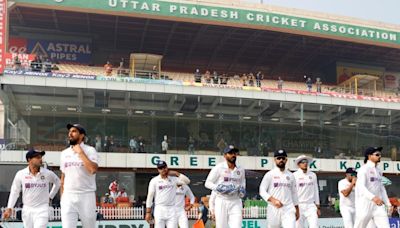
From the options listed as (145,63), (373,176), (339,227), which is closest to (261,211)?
(339,227)

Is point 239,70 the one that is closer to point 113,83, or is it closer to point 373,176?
point 113,83

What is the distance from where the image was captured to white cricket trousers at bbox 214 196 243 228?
36.5 ft

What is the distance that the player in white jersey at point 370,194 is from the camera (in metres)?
10.9

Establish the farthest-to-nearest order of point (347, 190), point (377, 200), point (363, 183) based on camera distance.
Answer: point (347, 190) → point (363, 183) → point (377, 200)

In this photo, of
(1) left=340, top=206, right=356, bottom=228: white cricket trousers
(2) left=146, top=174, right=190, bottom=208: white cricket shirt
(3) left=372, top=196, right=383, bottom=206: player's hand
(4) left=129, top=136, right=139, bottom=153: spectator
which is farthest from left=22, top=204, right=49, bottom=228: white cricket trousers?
(4) left=129, top=136, right=139, bottom=153: spectator

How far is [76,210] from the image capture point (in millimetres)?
8555

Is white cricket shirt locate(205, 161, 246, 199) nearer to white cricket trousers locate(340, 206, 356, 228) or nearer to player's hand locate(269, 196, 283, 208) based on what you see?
player's hand locate(269, 196, 283, 208)

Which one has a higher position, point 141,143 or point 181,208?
point 141,143

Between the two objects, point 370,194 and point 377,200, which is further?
point 370,194

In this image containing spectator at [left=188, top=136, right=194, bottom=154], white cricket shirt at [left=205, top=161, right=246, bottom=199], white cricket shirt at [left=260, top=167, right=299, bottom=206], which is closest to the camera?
white cricket shirt at [left=260, top=167, right=299, bottom=206]

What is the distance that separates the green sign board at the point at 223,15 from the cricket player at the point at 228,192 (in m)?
31.6

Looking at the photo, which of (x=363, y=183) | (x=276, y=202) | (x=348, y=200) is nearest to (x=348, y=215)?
(x=348, y=200)

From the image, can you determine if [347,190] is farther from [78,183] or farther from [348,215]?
[78,183]

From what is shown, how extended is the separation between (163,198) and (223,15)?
106ft
